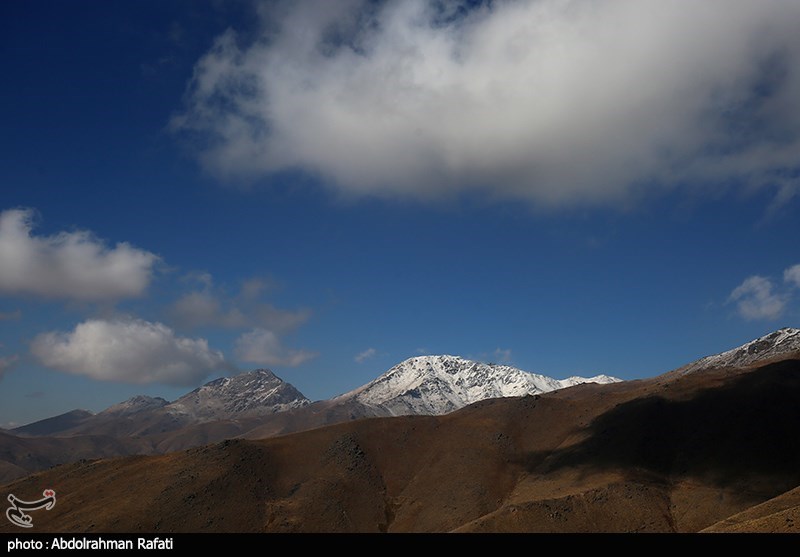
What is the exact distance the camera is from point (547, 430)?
193m

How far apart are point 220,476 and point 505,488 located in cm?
8380

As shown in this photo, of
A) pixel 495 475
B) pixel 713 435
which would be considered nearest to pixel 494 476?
pixel 495 475

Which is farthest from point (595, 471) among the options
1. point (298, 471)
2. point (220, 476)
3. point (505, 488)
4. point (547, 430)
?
point (220, 476)

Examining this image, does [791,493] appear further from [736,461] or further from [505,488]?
[505,488]
